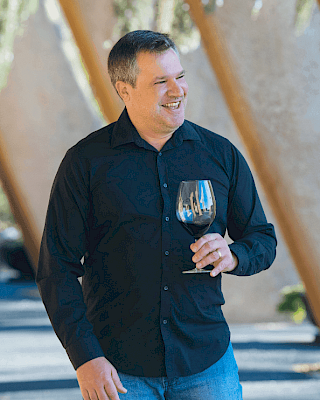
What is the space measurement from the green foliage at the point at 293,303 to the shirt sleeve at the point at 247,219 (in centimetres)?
486

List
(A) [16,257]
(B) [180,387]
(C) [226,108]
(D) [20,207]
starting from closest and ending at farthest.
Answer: (B) [180,387]
(C) [226,108]
(D) [20,207]
(A) [16,257]

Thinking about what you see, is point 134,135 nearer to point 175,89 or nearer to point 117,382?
point 175,89

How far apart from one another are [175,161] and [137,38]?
403 mm

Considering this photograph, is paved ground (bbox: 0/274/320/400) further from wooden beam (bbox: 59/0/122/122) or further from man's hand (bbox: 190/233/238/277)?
man's hand (bbox: 190/233/238/277)

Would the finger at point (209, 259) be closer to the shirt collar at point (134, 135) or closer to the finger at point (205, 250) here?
the finger at point (205, 250)

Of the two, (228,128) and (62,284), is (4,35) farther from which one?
(62,284)

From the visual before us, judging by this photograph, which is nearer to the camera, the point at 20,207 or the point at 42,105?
the point at 42,105

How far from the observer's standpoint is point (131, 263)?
1658 mm

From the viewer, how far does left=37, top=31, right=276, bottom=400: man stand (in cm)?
164

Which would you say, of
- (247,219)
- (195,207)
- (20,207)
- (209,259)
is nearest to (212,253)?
(209,259)

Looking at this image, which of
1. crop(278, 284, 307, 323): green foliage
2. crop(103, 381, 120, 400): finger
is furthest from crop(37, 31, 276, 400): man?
crop(278, 284, 307, 323): green foliage

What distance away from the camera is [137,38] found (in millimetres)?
1702

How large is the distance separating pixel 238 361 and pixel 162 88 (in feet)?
12.0

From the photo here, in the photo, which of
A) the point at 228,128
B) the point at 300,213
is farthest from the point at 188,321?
the point at 228,128
